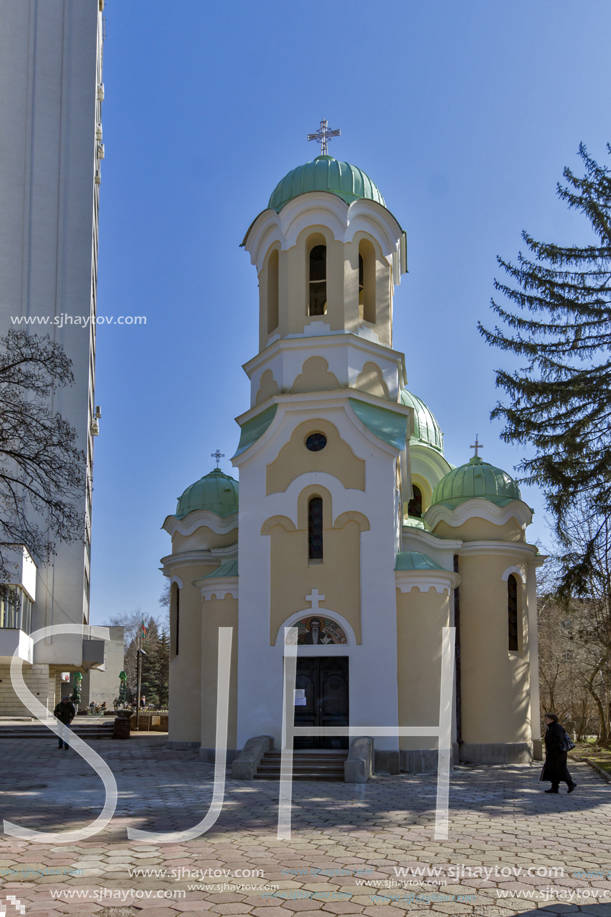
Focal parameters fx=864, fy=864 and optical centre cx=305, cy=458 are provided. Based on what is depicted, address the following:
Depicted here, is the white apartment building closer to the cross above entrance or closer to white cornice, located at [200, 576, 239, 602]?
white cornice, located at [200, 576, 239, 602]

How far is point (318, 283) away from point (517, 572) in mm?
9093

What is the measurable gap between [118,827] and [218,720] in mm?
8823

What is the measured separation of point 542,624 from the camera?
3606cm

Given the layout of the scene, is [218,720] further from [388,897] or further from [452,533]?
[388,897]

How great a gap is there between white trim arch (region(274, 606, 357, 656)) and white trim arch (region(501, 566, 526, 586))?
565 cm

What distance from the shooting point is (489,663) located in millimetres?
21391

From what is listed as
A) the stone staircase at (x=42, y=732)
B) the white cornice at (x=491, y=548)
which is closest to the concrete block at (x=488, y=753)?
the white cornice at (x=491, y=548)

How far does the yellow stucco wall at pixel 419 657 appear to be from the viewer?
58.8 feet

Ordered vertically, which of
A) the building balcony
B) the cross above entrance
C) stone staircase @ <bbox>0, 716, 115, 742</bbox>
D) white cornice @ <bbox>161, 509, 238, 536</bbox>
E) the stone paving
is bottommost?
A: stone staircase @ <bbox>0, 716, 115, 742</bbox>

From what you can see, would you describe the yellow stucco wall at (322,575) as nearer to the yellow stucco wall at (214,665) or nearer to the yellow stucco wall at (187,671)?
the yellow stucco wall at (214,665)

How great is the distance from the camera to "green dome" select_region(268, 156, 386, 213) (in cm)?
2167

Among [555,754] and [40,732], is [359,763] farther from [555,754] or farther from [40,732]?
[40,732]

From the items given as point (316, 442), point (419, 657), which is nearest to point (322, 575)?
point (419, 657)

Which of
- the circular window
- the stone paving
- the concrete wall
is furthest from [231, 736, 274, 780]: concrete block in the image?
the concrete wall
